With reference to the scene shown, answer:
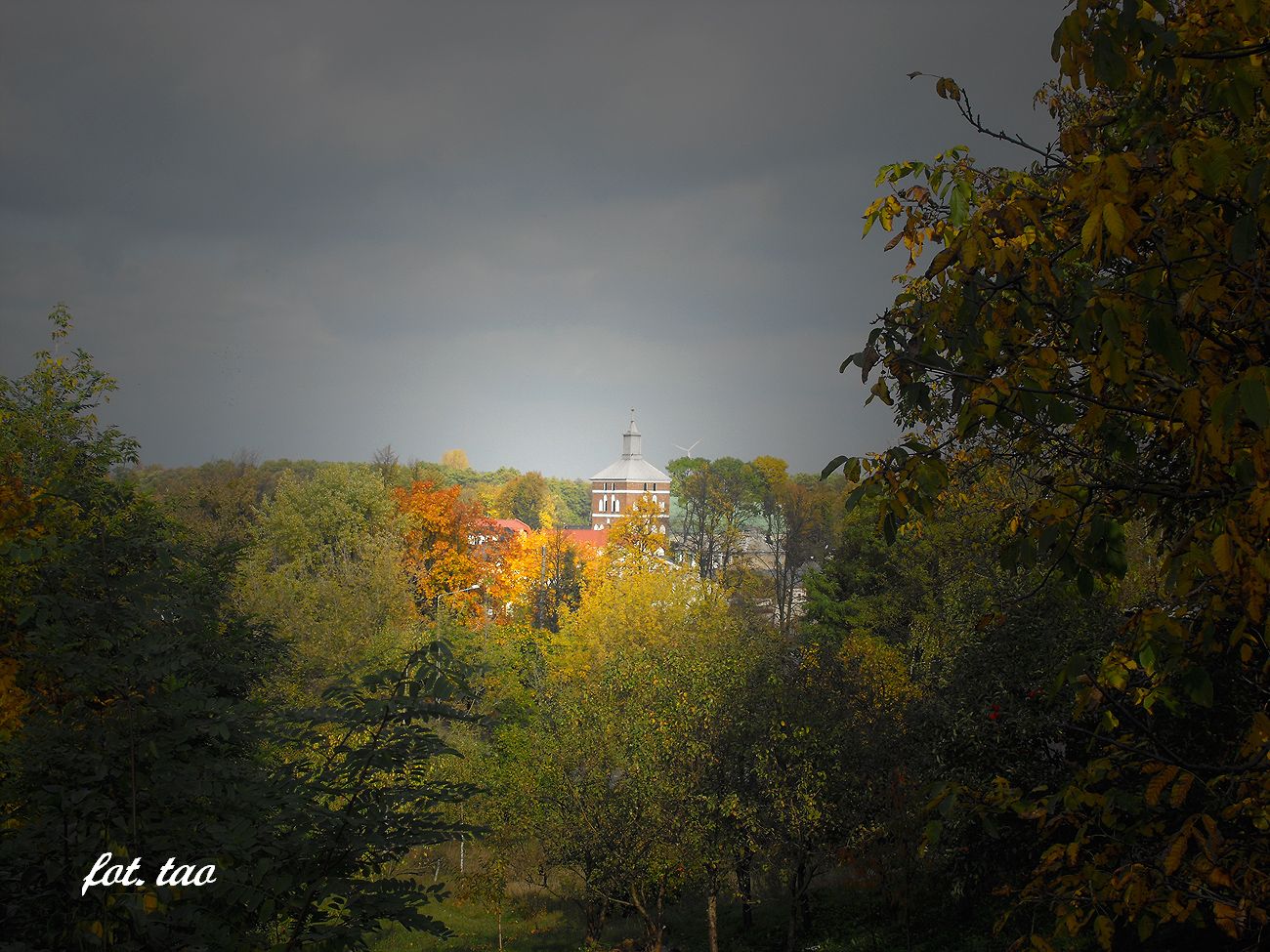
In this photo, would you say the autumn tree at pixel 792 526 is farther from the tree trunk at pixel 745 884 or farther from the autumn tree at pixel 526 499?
the autumn tree at pixel 526 499

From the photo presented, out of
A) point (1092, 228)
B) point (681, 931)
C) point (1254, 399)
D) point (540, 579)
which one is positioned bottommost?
point (681, 931)

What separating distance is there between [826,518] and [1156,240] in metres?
82.0

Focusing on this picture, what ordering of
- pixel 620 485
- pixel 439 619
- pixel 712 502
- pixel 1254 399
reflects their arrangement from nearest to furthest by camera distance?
1. pixel 1254 399
2. pixel 439 619
3. pixel 712 502
4. pixel 620 485

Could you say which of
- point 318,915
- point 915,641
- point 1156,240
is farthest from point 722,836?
point 1156,240

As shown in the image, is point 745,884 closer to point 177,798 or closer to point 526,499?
point 177,798

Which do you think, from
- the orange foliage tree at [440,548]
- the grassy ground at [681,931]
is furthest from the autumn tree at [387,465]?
the grassy ground at [681,931]

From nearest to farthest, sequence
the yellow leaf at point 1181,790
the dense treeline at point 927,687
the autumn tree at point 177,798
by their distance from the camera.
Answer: the yellow leaf at point 1181,790 < the dense treeline at point 927,687 < the autumn tree at point 177,798

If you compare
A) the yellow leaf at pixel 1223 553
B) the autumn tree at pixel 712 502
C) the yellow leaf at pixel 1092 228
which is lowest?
the yellow leaf at pixel 1223 553

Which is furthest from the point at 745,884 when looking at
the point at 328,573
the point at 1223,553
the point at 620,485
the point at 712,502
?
the point at 620,485

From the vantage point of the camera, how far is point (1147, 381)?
3672 millimetres

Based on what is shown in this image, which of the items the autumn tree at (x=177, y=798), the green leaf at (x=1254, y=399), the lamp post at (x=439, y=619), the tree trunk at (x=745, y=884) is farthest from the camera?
the lamp post at (x=439, y=619)

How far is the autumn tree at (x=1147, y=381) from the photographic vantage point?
2705mm

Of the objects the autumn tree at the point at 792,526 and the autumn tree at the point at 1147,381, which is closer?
the autumn tree at the point at 1147,381

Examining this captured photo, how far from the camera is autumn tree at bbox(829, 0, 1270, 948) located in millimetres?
2705
